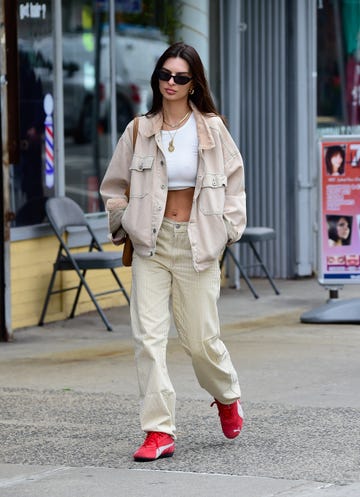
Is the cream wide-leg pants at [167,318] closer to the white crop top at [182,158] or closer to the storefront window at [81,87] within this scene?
the white crop top at [182,158]

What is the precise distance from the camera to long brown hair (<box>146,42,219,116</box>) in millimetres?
6117

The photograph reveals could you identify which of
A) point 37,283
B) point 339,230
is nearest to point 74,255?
point 37,283

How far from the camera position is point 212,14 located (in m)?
12.8

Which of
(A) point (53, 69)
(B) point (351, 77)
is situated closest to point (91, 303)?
(A) point (53, 69)

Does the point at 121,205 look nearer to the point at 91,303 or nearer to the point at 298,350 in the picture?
the point at 298,350

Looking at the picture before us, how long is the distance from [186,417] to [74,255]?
3.60 metres

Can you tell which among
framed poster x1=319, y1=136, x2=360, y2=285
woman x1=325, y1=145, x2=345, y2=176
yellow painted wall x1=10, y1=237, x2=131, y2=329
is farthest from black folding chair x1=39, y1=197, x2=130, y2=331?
woman x1=325, y1=145, x2=345, y2=176

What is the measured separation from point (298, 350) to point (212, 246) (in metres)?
3.17

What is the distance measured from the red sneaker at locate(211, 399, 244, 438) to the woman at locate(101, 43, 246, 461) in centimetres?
14

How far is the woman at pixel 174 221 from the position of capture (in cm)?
605

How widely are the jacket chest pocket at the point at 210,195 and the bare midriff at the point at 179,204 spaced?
0.08m

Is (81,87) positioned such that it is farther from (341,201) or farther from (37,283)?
(341,201)

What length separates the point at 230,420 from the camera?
6.32m

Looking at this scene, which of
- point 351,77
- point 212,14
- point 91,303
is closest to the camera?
point 91,303
